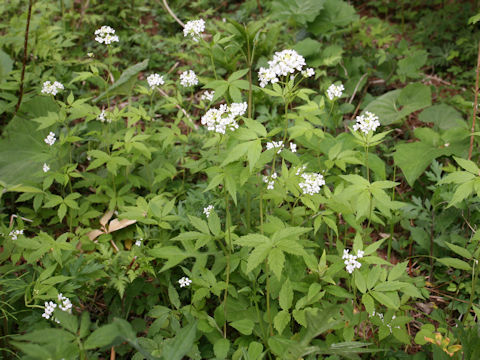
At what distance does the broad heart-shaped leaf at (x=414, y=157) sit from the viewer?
2740 millimetres

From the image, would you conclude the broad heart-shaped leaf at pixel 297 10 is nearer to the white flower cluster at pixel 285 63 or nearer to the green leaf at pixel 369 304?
the white flower cluster at pixel 285 63

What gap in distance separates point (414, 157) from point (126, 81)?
7.22 feet

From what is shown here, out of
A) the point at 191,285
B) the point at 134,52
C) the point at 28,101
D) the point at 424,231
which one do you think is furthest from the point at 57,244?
the point at 134,52

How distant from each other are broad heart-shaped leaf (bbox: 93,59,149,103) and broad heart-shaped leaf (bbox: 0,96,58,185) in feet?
1.80

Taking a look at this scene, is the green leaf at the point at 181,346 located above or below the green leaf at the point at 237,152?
below

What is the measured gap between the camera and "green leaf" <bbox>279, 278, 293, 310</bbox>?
6.11 feet

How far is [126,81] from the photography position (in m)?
3.02

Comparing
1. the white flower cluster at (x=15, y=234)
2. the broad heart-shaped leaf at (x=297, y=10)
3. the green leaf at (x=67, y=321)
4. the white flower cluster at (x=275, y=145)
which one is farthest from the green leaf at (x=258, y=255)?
the broad heart-shaped leaf at (x=297, y=10)

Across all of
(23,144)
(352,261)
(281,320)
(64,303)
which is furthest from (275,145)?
(23,144)

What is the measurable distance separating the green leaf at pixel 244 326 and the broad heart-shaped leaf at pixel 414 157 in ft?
4.99

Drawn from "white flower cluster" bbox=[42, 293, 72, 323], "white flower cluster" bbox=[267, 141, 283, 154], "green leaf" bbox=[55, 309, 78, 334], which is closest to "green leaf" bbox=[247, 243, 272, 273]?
"white flower cluster" bbox=[267, 141, 283, 154]

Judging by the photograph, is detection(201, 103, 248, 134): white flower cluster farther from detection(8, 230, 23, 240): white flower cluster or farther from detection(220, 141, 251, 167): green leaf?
detection(8, 230, 23, 240): white flower cluster

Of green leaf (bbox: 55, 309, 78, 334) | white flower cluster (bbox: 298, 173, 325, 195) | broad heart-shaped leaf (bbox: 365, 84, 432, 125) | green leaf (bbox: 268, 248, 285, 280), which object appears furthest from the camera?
broad heart-shaped leaf (bbox: 365, 84, 432, 125)

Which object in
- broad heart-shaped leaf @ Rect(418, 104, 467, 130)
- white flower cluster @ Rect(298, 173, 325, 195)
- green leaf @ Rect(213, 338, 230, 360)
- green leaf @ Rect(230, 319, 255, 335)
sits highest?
white flower cluster @ Rect(298, 173, 325, 195)
